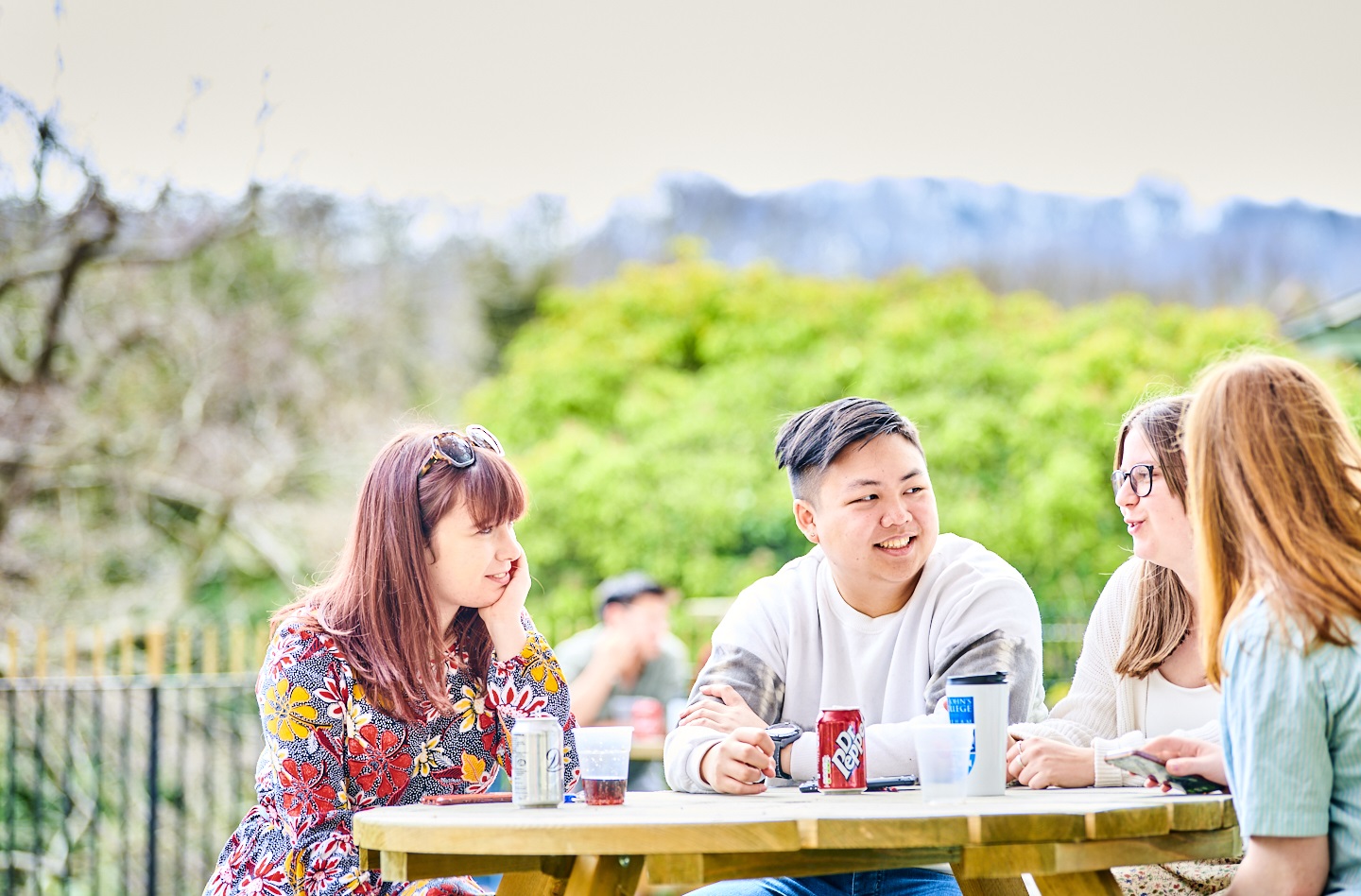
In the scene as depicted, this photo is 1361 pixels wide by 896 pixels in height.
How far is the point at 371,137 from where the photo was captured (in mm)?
9766

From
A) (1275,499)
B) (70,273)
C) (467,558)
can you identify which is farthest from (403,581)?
(70,273)

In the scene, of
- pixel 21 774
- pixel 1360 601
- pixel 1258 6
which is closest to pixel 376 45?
pixel 21 774

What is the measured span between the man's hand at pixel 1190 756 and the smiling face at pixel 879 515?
2.05 feet

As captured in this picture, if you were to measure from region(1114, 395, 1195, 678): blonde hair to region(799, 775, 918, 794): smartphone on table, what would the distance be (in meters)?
0.44

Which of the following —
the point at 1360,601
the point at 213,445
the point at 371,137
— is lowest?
the point at 1360,601

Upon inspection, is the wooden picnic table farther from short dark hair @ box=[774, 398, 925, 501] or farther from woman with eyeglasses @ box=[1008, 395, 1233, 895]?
short dark hair @ box=[774, 398, 925, 501]

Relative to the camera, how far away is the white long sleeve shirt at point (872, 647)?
89.1 inches

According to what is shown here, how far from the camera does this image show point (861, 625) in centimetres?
243

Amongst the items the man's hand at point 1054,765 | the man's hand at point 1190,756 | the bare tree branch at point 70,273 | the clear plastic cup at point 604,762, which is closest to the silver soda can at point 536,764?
the clear plastic cup at point 604,762

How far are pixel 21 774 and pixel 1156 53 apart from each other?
28.9 ft

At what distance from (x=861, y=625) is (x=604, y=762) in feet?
2.26

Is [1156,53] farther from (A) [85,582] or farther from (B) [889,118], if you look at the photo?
(A) [85,582]

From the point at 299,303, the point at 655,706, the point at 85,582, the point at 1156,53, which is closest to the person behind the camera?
the point at 655,706

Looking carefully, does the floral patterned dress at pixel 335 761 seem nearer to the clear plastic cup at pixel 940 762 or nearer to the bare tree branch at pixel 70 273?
the clear plastic cup at pixel 940 762
